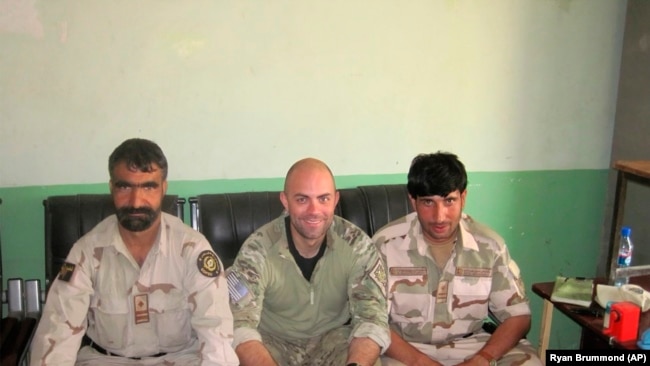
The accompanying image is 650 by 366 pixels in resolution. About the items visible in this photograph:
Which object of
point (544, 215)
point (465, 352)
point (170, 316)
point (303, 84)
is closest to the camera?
point (170, 316)

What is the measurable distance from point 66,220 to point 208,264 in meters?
0.71

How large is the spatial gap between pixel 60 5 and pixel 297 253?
147cm

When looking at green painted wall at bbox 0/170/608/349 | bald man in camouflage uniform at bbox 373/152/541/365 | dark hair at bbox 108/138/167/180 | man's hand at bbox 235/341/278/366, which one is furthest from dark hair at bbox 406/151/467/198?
dark hair at bbox 108/138/167/180

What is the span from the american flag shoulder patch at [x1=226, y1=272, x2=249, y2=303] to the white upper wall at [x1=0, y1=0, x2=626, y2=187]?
2.56 ft

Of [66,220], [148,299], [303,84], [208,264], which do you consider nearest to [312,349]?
[208,264]

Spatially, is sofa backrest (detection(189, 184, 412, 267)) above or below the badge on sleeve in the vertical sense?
above

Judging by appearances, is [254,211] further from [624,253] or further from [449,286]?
[624,253]

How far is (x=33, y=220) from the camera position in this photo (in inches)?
103

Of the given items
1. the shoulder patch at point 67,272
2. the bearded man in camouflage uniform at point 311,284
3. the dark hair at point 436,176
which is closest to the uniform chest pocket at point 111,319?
the shoulder patch at point 67,272

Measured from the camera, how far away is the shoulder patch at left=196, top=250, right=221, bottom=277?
2043mm

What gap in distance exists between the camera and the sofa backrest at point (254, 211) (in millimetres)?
2480

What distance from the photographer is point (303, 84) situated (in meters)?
2.79

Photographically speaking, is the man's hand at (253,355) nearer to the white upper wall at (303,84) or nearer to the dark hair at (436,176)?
the dark hair at (436,176)

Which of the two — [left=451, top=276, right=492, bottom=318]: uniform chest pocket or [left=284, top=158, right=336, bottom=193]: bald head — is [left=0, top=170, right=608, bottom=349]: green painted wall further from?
[left=451, top=276, right=492, bottom=318]: uniform chest pocket
